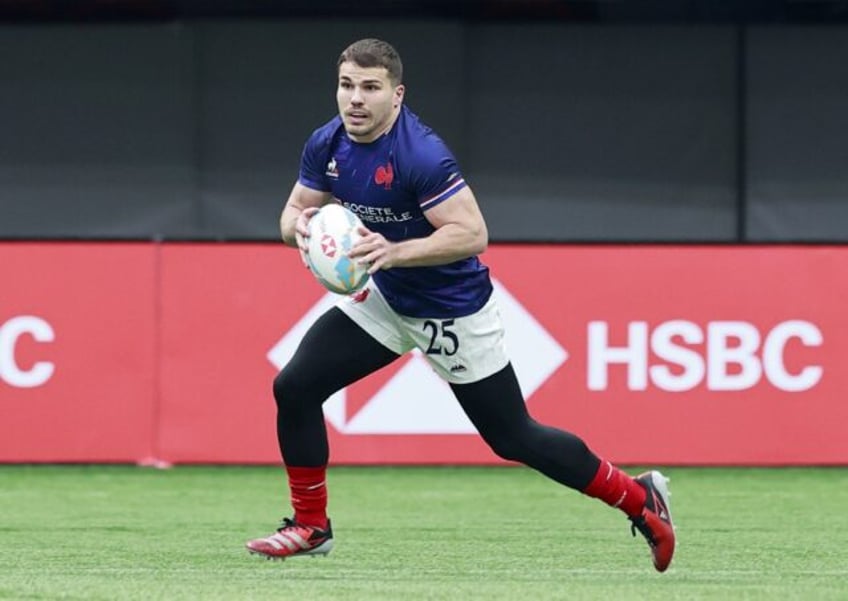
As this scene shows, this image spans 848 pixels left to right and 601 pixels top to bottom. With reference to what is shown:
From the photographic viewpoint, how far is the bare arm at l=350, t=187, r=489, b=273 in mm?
7465

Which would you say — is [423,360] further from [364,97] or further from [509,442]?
[364,97]

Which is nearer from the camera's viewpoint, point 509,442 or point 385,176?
point 385,176

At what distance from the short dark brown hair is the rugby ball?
526 millimetres

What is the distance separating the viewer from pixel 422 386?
12297mm

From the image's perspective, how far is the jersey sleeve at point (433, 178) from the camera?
7.59 metres

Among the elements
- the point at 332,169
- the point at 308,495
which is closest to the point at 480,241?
the point at 332,169

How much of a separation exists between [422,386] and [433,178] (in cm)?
480

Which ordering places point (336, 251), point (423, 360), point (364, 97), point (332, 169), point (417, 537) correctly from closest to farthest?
point (336, 251)
point (364, 97)
point (332, 169)
point (417, 537)
point (423, 360)

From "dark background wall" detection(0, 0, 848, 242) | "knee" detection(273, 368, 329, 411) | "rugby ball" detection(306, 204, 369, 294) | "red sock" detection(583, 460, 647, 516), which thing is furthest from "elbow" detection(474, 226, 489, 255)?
"dark background wall" detection(0, 0, 848, 242)

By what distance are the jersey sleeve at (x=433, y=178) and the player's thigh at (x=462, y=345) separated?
1.58 feet

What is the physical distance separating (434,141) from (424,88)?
8092 mm

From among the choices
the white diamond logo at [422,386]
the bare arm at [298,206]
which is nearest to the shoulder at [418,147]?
the bare arm at [298,206]

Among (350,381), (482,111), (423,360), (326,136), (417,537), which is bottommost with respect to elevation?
(417,537)

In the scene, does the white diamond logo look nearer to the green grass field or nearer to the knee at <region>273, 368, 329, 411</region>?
the green grass field
